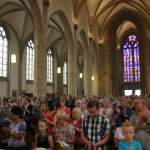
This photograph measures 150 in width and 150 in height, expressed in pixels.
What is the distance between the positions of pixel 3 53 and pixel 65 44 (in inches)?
400

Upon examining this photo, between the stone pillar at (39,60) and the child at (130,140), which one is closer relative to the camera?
the child at (130,140)

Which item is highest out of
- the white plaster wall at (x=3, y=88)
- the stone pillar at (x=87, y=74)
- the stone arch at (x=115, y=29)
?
the stone arch at (x=115, y=29)

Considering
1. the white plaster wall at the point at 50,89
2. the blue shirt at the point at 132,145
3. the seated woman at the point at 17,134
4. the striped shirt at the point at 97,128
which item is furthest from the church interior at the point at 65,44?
the blue shirt at the point at 132,145

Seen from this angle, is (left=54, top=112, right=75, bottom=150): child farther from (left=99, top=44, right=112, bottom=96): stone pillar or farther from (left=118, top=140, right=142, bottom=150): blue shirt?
(left=99, top=44, right=112, bottom=96): stone pillar

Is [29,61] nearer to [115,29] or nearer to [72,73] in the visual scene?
[72,73]

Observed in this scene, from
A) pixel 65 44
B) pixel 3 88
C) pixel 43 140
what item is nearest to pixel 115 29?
pixel 65 44

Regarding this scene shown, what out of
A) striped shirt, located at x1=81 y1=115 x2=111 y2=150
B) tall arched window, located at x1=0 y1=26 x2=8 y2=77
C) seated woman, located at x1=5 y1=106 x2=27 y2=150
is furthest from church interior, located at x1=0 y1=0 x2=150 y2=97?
striped shirt, located at x1=81 y1=115 x2=111 y2=150

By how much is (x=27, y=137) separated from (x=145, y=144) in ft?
8.49

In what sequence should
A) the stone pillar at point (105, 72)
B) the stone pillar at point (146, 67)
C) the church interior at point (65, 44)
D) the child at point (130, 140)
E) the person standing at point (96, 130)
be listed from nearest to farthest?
the child at point (130, 140) → the person standing at point (96, 130) → the church interior at point (65, 44) → the stone pillar at point (146, 67) → the stone pillar at point (105, 72)

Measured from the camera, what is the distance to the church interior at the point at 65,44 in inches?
861

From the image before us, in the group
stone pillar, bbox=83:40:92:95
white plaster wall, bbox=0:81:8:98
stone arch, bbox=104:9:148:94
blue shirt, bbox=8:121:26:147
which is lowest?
blue shirt, bbox=8:121:26:147

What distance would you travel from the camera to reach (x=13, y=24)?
30.8 meters

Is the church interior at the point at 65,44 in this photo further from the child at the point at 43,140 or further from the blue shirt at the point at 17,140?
the child at the point at 43,140

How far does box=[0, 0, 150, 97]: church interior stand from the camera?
21875 mm
